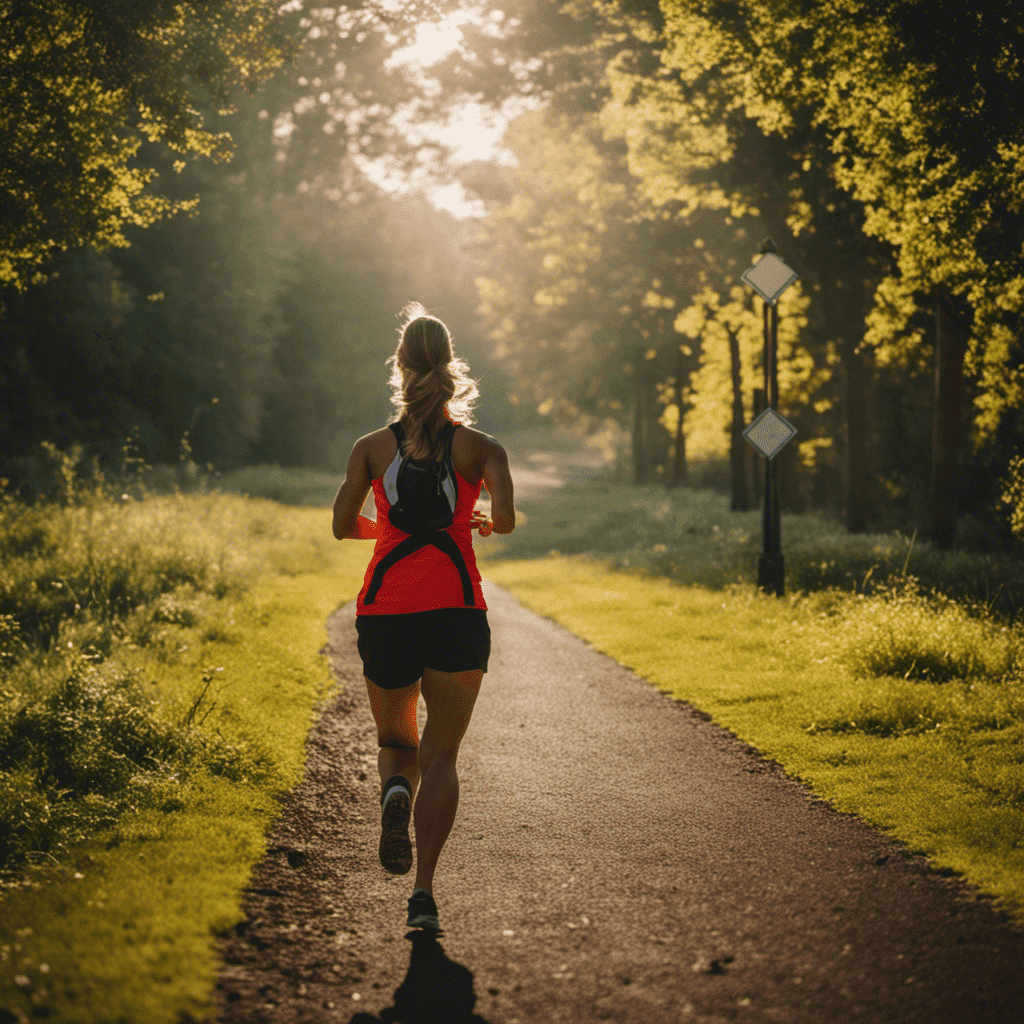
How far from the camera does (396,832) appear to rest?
166 inches

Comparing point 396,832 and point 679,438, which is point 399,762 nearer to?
point 396,832

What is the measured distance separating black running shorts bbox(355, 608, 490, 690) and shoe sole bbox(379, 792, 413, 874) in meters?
0.50

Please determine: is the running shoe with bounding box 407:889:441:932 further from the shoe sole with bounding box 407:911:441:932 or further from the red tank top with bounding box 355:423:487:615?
the red tank top with bounding box 355:423:487:615

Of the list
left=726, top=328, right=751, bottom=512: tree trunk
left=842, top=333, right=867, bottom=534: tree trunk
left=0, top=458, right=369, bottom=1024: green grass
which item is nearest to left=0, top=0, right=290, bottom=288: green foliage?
left=0, top=458, right=369, bottom=1024: green grass

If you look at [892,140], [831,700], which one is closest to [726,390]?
[892,140]

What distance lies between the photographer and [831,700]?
26.6ft

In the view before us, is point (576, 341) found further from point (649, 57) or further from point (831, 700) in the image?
point (831, 700)

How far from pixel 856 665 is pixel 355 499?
623 cm

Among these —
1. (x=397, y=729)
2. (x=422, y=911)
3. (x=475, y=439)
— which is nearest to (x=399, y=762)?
(x=397, y=729)

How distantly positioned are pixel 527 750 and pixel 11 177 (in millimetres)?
7226

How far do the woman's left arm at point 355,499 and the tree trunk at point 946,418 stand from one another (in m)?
14.1

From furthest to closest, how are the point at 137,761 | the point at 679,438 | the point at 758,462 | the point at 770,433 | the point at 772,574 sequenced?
the point at 679,438
the point at 758,462
the point at 772,574
the point at 770,433
the point at 137,761

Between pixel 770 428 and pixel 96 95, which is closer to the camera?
pixel 96 95

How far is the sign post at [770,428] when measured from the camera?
13.1 m
